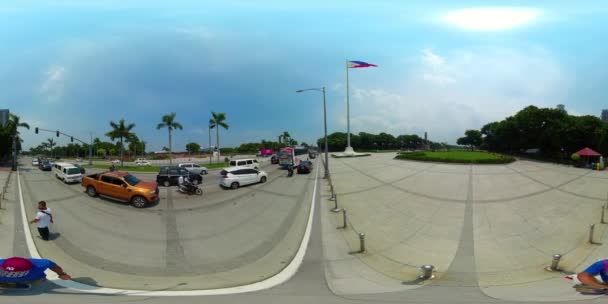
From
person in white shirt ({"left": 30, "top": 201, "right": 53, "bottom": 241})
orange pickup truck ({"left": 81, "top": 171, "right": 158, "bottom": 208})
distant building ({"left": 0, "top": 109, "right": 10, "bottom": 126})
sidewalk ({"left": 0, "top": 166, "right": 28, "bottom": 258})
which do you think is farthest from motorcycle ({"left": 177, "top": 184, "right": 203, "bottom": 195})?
distant building ({"left": 0, "top": 109, "right": 10, "bottom": 126})

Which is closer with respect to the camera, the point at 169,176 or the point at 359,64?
the point at 169,176

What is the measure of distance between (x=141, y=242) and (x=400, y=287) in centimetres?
796

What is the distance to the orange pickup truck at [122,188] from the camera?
1148 cm

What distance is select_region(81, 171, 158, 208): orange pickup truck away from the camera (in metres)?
11.5

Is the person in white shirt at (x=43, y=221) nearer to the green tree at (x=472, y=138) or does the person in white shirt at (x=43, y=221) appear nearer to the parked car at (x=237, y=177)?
the parked car at (x=237, y=177)

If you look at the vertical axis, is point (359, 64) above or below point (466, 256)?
above

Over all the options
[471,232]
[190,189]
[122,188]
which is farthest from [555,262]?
[122,188]

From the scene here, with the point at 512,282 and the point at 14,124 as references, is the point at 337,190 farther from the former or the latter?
the point at 14,124

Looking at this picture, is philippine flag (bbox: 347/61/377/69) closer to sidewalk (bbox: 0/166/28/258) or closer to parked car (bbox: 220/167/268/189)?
parked car (bbox: 220/167/268/189)

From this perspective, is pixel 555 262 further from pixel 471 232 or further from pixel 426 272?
pixel 426 272

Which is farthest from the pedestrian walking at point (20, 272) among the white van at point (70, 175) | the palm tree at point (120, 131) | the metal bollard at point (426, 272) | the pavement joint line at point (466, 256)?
the palm tree at point (120, 131)

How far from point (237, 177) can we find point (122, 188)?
6003 millimetres

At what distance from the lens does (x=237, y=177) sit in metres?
16.3

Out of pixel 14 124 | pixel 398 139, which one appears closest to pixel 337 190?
pixel 14 124
